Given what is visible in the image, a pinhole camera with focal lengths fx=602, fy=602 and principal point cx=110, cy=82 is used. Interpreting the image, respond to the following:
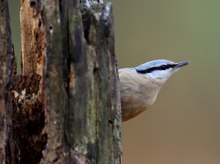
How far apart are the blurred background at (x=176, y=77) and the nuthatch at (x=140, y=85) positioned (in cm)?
163

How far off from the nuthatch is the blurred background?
1.63 meters

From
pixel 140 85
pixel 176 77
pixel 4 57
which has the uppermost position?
pixel 4 57

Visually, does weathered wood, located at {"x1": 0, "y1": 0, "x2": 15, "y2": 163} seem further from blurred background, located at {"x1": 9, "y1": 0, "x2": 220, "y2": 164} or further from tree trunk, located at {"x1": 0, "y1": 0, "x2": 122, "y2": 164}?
blurred background, located at {"x1": 9, "y1": 0, "x2": 220, "y2": 164}

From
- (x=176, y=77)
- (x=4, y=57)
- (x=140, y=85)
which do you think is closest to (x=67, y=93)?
(x=4, y=57)

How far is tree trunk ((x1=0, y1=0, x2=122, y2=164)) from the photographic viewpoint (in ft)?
5.04

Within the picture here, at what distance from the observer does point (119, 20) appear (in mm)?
4277

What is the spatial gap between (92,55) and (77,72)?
0.06 meters

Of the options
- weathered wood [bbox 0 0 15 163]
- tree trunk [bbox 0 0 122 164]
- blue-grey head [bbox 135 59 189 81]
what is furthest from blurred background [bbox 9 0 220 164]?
weathered wood [bbox 0 0 15 163]

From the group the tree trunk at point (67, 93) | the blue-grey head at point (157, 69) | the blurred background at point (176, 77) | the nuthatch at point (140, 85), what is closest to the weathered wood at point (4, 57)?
the tree trunk at point (67, 93)

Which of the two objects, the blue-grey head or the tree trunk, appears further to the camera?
the blue-grey head

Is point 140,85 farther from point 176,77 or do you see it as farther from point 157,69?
point 176,77

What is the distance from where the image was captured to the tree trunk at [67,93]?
1.54m

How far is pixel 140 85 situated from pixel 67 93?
2.61 feet

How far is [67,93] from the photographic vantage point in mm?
1545
